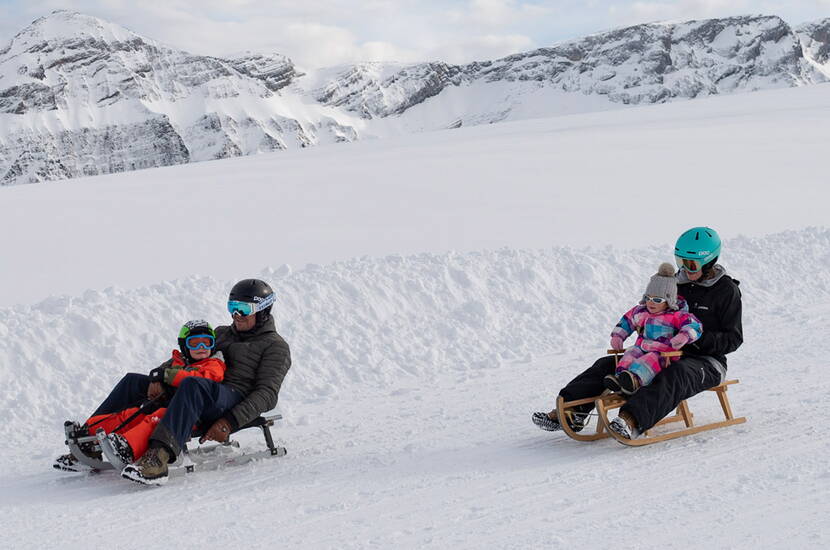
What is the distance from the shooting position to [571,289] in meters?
10.9

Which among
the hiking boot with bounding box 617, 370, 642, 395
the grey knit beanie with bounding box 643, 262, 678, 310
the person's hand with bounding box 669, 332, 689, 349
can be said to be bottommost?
the hiking boot with bounding box 617, 370, 642, 395

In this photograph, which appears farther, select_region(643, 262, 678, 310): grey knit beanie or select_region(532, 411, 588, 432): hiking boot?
select_region(532, 411, 588, 432): hiking boot

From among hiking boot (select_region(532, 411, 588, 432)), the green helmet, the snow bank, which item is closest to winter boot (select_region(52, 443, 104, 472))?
the green helmet

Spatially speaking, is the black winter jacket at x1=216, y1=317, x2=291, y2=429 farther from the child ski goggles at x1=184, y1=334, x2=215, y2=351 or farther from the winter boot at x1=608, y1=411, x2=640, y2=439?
the winter boot at x1=608, y1=411, x2=640, y2=439

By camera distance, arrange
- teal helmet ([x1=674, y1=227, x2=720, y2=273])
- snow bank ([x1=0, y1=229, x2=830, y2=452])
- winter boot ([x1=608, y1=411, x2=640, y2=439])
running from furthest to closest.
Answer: snow bank ([x1=0, y1=229, x2=830, y2=452])
teal helmet ([x1=674, y1=227, x2=720, y2=273])
winter boot ([x1=608, y1=411, x2=640, y2=439])

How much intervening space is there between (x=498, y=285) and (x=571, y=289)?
94 cm

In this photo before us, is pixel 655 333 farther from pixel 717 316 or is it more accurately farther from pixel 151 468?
pixel 151 468

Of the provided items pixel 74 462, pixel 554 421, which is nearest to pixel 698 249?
pixel 554 421

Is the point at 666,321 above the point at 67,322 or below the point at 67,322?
below

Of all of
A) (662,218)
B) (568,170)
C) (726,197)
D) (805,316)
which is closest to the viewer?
(805,316)

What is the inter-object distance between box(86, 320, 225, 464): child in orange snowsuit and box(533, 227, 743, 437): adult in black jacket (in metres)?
2.36

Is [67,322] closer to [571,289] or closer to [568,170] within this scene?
[571,289]

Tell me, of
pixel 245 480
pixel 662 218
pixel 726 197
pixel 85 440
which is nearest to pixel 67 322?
pixel 85 440

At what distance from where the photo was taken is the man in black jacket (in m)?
5.46
